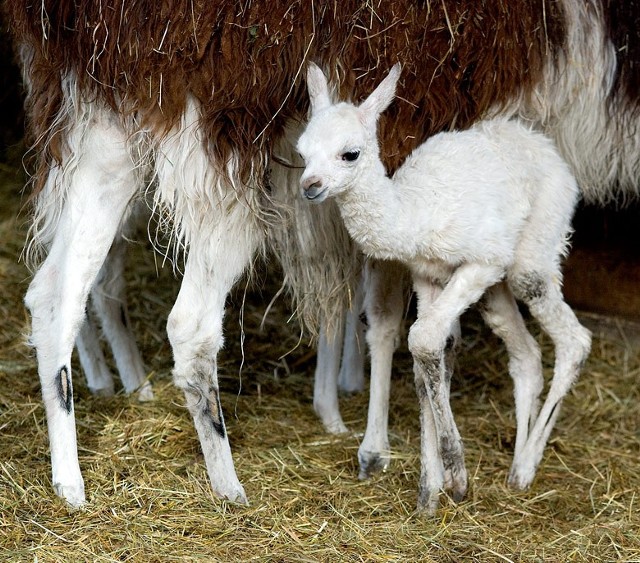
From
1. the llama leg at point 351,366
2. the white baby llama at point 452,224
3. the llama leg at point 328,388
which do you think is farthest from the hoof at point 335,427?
the white baby llama at point 452,224

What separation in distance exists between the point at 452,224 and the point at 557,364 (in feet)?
2.91

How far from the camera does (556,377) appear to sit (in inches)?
156

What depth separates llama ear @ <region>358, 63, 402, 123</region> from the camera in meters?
3.29

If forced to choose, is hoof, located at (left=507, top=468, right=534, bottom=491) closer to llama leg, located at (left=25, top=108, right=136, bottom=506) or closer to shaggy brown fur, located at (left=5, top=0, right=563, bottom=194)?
shaggy brown fur, located at (left=5, top=0, right=563, bottom=194)

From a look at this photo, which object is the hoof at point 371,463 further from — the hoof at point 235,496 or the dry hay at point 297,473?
the hoof at point 235,496

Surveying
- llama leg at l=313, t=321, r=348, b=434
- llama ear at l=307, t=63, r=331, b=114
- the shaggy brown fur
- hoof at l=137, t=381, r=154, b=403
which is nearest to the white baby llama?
llama ear at l=307, t=63, r=331, b=114

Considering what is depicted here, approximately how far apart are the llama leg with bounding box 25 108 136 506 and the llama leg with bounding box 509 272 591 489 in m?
1.55

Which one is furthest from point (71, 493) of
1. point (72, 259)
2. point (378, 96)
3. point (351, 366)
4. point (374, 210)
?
point (351, 366)

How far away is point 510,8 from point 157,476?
2130 millimetres

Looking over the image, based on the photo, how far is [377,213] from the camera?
3.35 m

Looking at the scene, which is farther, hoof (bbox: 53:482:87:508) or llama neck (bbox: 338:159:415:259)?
hoof (bbox: 53:482:87:508)

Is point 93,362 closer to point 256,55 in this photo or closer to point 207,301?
point 207,301

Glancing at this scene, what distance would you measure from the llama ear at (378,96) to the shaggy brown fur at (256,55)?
18 cm

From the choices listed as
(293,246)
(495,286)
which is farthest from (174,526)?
(495,286)
